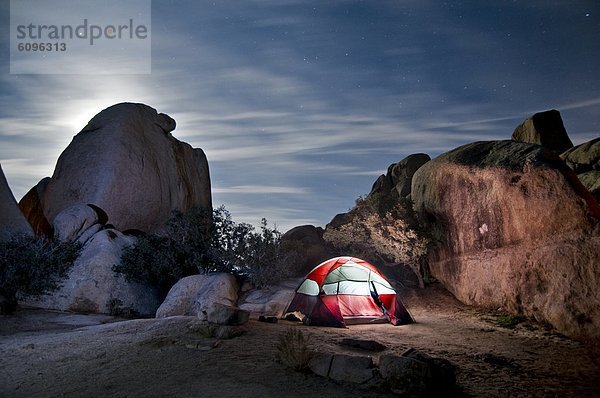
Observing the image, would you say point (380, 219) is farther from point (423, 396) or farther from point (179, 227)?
point (423, 396)

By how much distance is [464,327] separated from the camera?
515 inches

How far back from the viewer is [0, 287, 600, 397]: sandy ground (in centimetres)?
662

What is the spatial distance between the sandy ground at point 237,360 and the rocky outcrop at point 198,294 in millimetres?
3585

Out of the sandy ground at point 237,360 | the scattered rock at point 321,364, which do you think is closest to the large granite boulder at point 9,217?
the sandy ground at point 237,360

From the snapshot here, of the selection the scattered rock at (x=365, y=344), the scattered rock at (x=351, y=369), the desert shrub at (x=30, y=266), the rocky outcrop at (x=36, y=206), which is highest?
the rocky outcrop at (x=36, y=206)

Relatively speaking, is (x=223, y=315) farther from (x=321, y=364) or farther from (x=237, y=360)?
(x=321, y=364)

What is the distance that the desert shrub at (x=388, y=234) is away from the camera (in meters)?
19.0

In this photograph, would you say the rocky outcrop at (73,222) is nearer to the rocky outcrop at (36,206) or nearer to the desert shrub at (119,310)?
the rocky outcrop at (36,206)

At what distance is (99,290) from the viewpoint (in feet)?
56.2

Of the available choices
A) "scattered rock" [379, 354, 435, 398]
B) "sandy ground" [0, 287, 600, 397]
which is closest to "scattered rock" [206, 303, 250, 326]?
"sandy ground" [0, 287, 600, 397]

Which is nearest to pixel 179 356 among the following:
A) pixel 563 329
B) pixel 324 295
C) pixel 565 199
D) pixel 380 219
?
pixel 324 295

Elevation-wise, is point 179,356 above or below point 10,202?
below

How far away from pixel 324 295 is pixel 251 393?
26.6 feet

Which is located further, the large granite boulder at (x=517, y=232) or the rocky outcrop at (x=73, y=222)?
the rocky outcrop at (x=73, y=222)
